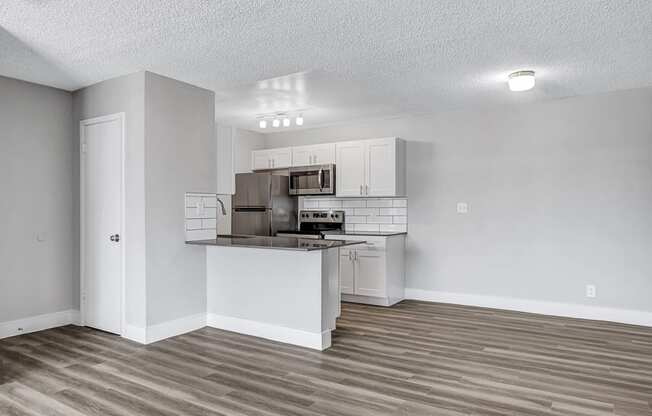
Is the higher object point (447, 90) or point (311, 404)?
point (447, 90)

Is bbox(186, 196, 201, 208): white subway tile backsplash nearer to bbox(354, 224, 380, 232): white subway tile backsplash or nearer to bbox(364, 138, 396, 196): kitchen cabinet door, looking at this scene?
bbox(364, 138, 396, 196): kitchen cabinet door

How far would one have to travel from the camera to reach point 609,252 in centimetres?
455

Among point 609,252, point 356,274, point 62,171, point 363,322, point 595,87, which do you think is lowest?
point 363,322

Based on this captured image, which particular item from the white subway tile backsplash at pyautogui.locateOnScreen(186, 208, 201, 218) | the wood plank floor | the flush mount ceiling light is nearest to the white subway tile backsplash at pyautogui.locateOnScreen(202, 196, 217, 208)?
the white subway tile backsplash at pyautogui.locateOnScreen(186, 208, 201, 218)

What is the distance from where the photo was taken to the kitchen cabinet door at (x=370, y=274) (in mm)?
5281

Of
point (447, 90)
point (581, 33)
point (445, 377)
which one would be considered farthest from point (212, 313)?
point (581, 33)

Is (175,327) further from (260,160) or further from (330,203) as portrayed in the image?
(260,160)

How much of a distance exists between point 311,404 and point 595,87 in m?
3.92

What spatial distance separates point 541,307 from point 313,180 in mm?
3121

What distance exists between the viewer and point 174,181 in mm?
4023

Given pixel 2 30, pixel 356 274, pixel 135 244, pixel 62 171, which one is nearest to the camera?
pixel 2 30

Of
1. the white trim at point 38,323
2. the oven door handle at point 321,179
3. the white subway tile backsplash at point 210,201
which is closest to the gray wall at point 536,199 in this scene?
the oven door handle at point 321,179

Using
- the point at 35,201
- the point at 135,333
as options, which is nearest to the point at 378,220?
the point at 135,333

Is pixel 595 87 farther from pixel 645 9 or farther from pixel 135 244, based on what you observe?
pixel 135 244
